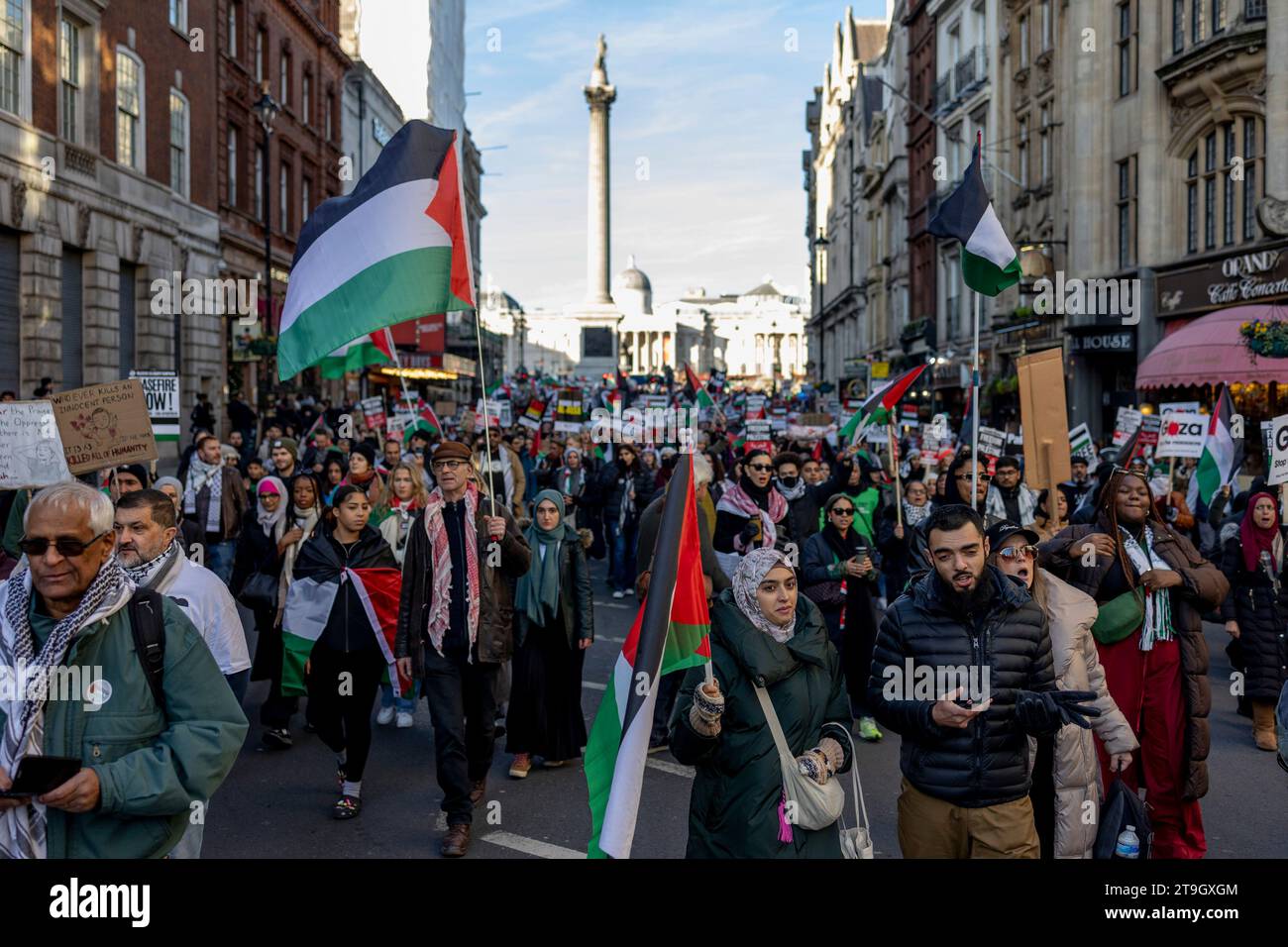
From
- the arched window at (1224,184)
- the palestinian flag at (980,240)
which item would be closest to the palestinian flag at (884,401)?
the palestinian flag at (980,240)

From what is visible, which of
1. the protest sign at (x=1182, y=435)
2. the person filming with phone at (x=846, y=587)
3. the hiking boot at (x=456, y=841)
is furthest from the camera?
the protest sign at (x=1182, y=435)

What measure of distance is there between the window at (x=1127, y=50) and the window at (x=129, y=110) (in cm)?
2075

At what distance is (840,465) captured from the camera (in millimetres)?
11000

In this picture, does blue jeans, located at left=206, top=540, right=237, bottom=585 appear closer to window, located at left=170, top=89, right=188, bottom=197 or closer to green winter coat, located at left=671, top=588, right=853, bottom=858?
green winter coat, located at left=671, top=588, right=853, bottom=858

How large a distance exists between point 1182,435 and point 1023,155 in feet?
71.1

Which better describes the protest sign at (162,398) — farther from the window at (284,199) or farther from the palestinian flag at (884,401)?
the window at (284,199)

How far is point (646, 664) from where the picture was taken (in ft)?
13.1

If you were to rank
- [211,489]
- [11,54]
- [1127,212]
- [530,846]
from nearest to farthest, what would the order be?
[530,846], [211,489], [11,54], [1127,212]

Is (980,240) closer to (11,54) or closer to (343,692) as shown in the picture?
(343,692)

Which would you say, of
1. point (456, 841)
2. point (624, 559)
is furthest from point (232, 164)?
point (456, 841)

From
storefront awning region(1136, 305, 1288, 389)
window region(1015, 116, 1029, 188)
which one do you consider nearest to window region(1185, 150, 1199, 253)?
storefront awning region(1136, 305, 1288, 389)

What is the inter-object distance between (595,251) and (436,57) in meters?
39.2

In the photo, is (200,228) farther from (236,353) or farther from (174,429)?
(174,429)

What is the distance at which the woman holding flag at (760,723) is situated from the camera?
4.20 m
